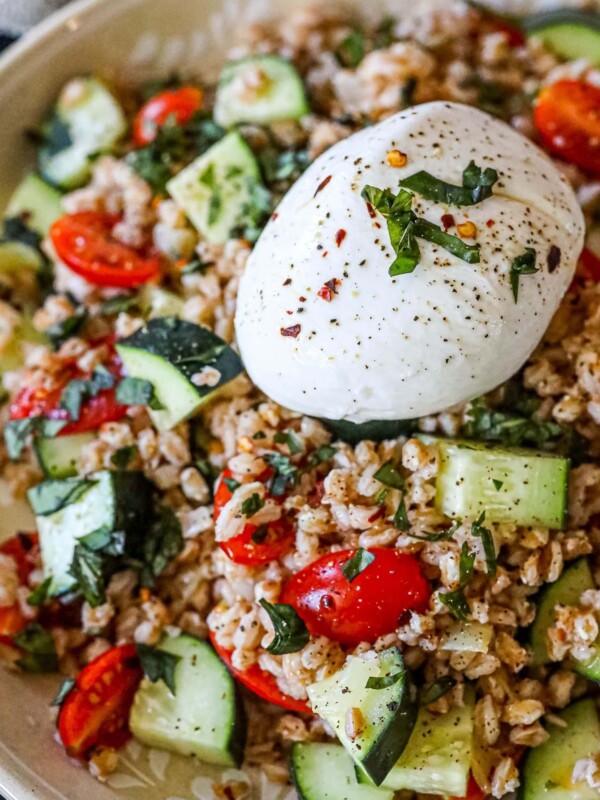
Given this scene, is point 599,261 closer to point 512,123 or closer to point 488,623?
point 512,123

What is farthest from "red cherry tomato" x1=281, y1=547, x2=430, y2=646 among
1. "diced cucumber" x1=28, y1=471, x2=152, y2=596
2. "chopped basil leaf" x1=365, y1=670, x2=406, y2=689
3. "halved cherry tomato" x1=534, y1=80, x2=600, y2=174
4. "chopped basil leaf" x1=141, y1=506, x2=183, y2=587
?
"halved cherry tomato" x1=534, y1=80, x2=600, y2=174

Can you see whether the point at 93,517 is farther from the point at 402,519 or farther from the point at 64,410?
the point at 402,519

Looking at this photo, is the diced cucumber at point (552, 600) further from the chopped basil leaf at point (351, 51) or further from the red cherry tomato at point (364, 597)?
the chopped basil leaf at point (351, 51)

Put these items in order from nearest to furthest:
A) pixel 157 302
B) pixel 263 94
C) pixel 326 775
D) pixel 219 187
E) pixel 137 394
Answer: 1. pixel 326 775
2. pixel 137 394
3. pixel 157 302
4. pixel 219 187
5. pixel 263 94

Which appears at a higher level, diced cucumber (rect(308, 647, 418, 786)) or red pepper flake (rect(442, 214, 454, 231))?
red pepper flake (rect(442, 214, 454, 231))

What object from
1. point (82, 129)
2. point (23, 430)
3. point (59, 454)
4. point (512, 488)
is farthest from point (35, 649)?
point (82, 129)

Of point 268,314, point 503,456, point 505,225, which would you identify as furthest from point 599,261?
point 268,314

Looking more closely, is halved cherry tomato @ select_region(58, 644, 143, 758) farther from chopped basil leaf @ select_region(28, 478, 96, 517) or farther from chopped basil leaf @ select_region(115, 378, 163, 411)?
chopped basil leaf @ select_region(115, 378, 163, 411)
